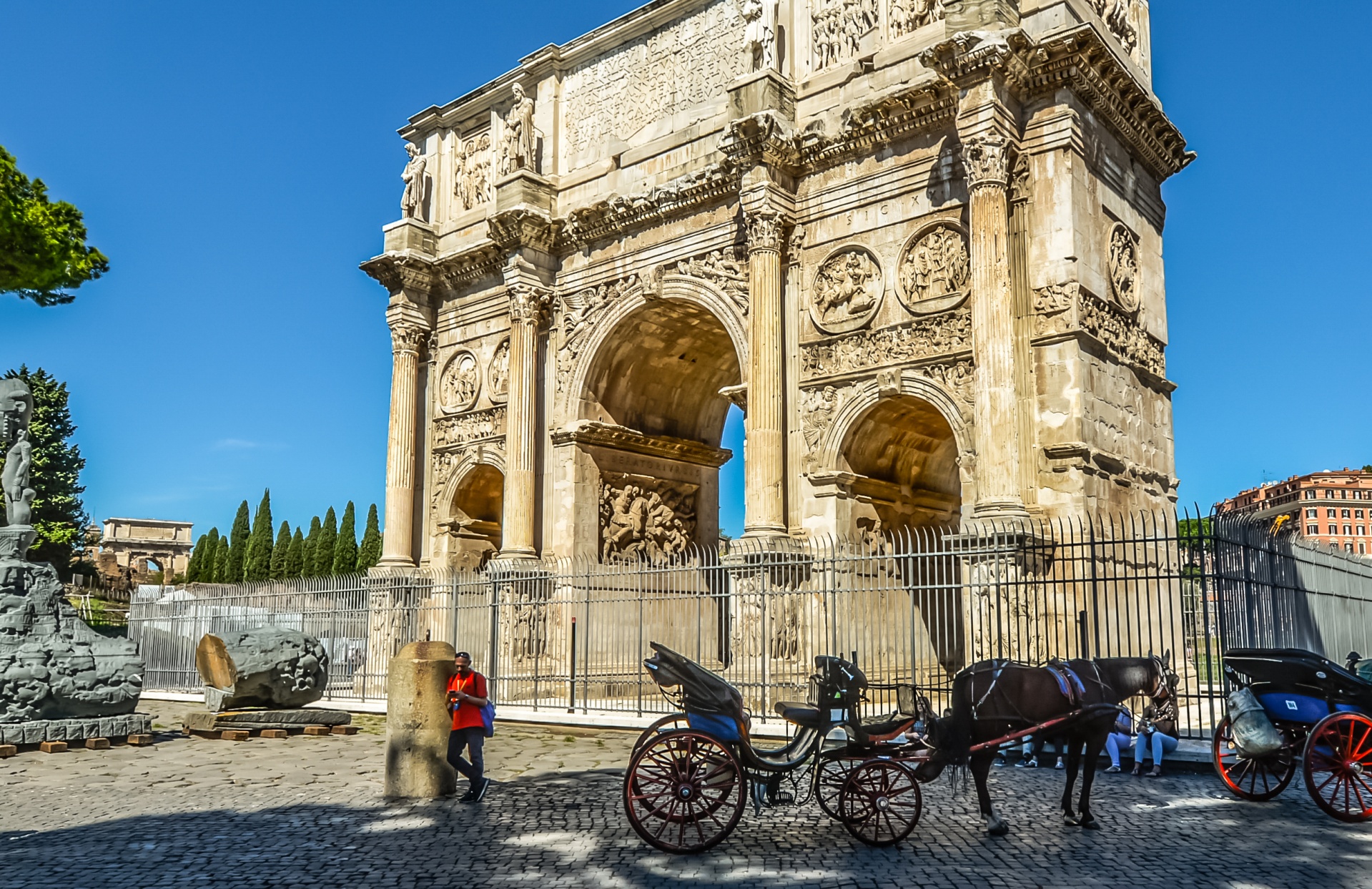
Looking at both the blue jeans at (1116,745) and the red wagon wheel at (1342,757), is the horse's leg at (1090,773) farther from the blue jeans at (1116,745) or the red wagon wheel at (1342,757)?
the blue jeans at (1116,745)

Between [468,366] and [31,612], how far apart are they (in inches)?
435

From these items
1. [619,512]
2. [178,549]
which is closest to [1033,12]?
[619,512]

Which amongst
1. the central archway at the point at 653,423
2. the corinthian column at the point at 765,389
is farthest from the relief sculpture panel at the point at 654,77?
the corinthian column at the point at 765,389

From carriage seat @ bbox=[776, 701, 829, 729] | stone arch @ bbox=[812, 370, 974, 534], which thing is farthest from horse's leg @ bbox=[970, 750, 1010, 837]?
stone arch @ bbox=[812, 370, 974, 534]

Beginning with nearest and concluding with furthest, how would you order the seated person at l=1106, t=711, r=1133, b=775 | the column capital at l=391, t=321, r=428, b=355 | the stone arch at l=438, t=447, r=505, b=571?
the seated person at l=1106, t=711, r=1133, b=775, the stone arch at l=438, t=447, r=505, b=571, the column capital at l=391, t=321, r=428, b=355

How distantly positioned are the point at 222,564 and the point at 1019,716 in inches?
1890

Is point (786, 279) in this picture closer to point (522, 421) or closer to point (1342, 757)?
point (522, 421)

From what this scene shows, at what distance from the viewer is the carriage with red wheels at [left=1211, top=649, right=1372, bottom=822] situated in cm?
689

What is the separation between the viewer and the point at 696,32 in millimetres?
19125

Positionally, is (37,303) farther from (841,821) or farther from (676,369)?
(841,821)

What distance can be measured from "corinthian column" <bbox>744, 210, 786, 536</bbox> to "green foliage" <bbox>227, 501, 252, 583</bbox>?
37.3 meters

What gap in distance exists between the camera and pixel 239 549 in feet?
162

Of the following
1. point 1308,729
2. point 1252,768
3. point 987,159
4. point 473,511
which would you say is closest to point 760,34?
point 987,159

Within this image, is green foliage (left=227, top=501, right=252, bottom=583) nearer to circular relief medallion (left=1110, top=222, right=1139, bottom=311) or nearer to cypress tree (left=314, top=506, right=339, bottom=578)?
cypress tree (left=314, top=506, right=339, bottom=578)
